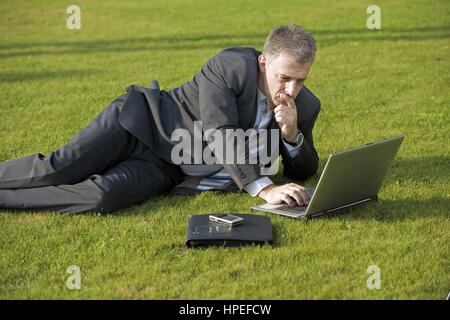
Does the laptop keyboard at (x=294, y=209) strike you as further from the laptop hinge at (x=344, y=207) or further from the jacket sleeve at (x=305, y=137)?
the jacket sleeve at (x=305, y=137)

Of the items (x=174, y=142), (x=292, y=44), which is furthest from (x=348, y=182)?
(x=174, y=142)

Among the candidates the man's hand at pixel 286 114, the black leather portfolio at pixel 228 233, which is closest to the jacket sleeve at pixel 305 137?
the man's hand at pixel 286 114

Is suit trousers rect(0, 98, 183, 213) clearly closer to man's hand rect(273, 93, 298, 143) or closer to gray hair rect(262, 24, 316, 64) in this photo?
man's hand rect(273, 93, 298, 143)

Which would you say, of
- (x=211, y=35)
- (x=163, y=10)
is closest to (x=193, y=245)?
(x=211, y=35)

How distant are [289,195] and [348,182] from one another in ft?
1.49

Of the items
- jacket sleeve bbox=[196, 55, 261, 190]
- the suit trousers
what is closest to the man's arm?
jacket sleeve bbox=[196, 55, 261, 190]

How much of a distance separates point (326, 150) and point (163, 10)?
12.4m

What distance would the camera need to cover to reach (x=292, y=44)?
4.77m

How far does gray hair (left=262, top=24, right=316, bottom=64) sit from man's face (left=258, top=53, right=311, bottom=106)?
35 mm

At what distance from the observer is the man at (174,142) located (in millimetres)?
4957

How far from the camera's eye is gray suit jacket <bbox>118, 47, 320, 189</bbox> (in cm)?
514

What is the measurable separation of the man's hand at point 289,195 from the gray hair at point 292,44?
3.04 feet

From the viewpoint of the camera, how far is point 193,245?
4.48 m
